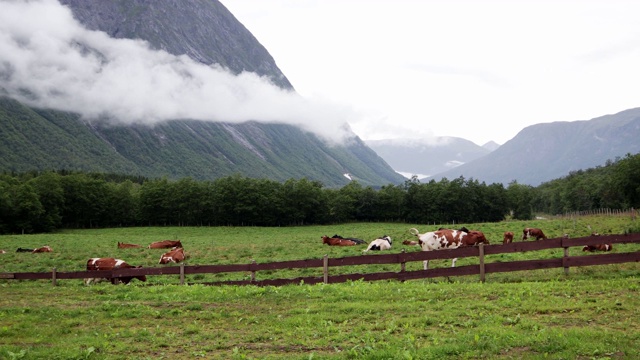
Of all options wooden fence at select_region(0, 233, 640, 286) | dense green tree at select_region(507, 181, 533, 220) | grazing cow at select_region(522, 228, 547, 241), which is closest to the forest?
dense green tree at select_region(507, 181, 533, 220)

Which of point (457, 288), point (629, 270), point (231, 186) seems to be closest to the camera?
point (457, 288)

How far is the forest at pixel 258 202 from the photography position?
91.3m

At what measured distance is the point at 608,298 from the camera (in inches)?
484

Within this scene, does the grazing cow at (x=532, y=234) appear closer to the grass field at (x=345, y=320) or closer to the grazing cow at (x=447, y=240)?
the grazing cow at (x=447, y=240)

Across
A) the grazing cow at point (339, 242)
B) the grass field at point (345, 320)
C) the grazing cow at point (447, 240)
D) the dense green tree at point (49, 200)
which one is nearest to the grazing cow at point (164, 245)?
the grazing cow at point (339, 242)

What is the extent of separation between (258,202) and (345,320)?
86.8 m

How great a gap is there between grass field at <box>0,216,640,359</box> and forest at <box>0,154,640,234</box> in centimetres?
7955

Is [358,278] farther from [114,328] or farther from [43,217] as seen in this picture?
[43,217]

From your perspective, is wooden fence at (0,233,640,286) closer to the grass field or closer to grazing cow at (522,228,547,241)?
the grass field

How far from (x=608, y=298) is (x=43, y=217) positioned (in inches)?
3630

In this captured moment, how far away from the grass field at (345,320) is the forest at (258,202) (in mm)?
79554

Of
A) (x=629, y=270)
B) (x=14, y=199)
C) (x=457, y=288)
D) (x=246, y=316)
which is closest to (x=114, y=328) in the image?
(x=246, y=316)

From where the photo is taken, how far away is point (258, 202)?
97312 millimetres

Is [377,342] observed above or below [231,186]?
below
